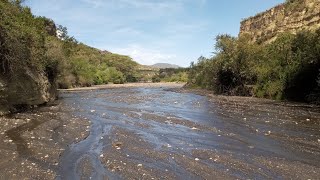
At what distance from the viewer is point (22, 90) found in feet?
89.5

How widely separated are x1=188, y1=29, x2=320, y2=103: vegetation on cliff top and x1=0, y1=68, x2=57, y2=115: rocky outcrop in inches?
917

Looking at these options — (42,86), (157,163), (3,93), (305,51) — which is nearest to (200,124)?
(157,163)

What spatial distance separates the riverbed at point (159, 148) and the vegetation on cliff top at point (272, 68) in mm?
15208

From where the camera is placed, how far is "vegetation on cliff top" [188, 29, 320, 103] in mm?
38219

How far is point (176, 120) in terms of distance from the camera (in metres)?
24.4

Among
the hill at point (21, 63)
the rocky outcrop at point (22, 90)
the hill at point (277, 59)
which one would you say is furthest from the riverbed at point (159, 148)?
the hill at point (277, 59)

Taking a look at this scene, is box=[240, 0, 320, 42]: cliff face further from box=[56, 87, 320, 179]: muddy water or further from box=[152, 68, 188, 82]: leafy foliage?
box=[152, 68, 188, 82]: leafy foliage

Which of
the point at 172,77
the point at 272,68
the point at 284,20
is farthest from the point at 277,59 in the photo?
the point at 172,77

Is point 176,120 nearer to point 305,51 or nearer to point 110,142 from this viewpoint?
point 110,142

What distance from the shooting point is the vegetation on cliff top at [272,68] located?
38219 millimetres

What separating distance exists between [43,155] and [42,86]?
20534 millimetres

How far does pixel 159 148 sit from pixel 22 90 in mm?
15211

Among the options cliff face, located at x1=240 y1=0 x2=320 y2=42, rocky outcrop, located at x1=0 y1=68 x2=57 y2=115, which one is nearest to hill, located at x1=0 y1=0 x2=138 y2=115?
rocky outcrop, located at x1=0 y1=68 x2=57 y2=115

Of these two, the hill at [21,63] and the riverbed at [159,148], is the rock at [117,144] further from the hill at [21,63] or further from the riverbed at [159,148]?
the hill at [21,63]
